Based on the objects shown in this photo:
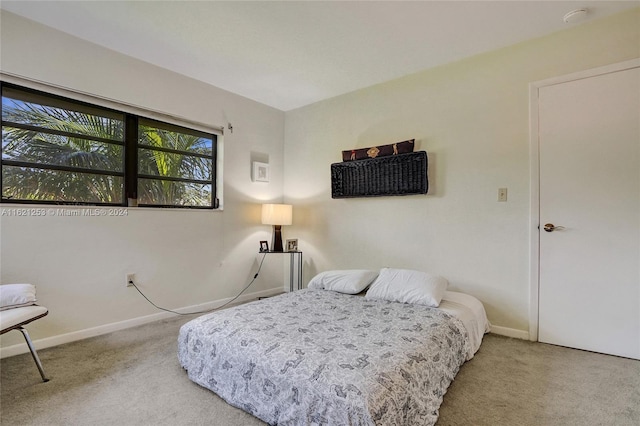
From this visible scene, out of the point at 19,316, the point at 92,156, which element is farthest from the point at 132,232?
the point at 19,316

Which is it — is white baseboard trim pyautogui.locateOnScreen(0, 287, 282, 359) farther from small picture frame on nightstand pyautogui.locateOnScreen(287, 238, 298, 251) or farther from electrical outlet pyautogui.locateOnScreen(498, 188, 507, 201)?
electrical outlet pyautogui.locateOnScreen(498, 188, 507, 201)

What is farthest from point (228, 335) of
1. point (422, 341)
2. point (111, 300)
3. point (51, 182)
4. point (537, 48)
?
point (537, 48)

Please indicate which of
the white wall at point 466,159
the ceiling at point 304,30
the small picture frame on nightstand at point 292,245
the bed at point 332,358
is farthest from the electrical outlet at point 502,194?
the small picture frame on nightstand at point 292,245

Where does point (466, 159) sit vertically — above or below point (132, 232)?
above

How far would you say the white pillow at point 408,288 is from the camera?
2326 millimetres

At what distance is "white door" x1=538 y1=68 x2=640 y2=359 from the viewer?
217 centimetres

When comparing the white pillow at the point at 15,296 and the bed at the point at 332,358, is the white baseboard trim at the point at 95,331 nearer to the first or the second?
the white pillow at the point at 15,296

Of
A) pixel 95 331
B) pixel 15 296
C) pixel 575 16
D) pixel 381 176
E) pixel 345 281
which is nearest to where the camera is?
pixel 15 296

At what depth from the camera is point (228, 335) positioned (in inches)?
68.9

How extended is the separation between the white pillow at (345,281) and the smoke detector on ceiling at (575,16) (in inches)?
97.9

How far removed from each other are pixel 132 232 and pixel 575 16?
397 cm

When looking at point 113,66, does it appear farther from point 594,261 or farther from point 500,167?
point 594,261

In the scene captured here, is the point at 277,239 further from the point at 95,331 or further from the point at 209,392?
the point at 209,392

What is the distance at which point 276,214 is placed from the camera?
12.1ft
